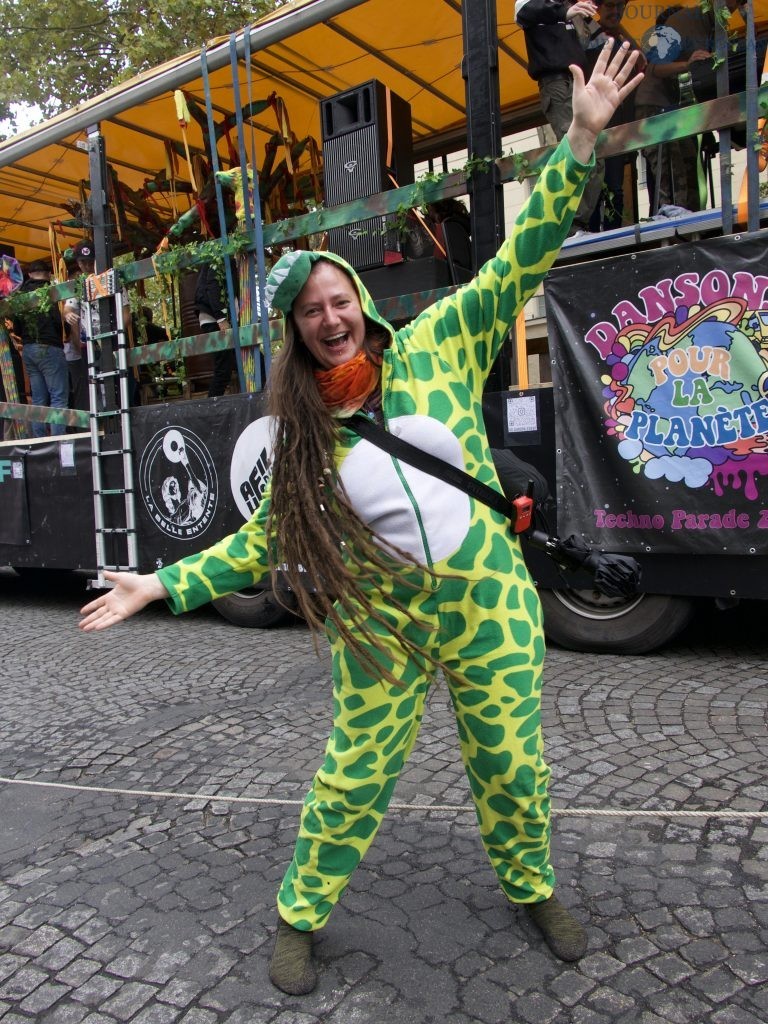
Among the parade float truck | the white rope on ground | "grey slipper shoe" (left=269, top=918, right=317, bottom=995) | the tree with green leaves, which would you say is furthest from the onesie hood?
the tree with green leaves

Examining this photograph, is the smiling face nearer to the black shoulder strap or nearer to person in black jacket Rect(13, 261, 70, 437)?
the black shoulder strap

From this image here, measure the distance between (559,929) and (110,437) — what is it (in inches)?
207

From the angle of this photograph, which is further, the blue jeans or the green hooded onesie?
the blue jeans

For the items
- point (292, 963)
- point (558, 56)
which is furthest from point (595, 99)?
point (558, 56)

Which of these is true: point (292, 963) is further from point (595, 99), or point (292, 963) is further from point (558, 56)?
point (558, 56)

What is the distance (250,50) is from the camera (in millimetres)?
5336

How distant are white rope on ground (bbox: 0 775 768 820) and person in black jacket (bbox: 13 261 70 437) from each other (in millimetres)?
4714

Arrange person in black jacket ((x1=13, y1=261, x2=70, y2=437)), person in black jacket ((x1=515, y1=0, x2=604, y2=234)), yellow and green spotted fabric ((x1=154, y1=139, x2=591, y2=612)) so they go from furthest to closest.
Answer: person in black jacket ((x1=13, y1=261, x2=70, y2=437)), person in black jacket ((x1=515, y1=0, x2=604, y2=234)), yellow and green spotted fabric ((x1=154, y1=139, x2=591, y2=612))

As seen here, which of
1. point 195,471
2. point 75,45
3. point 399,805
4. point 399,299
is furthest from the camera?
point 75,45

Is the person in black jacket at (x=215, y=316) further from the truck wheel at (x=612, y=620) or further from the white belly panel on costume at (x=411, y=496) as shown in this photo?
the white belly panel on costume at (x=411, y=496)

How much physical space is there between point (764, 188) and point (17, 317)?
6.28 metres

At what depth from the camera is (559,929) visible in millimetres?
2037

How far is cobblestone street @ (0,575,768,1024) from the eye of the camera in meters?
1.94

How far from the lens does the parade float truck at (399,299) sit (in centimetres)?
396
